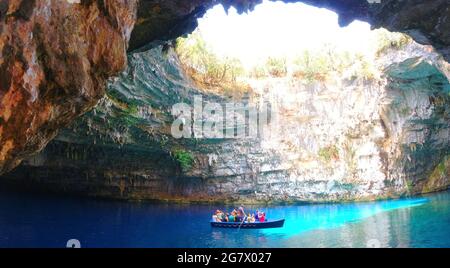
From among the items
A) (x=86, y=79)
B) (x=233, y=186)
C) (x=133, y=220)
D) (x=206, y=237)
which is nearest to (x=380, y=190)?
(x=233, y=186)

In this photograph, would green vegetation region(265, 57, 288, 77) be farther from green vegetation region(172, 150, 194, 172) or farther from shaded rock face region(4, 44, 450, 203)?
green vegetation region(172, 150, 194, 172)

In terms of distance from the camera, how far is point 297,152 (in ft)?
79.5

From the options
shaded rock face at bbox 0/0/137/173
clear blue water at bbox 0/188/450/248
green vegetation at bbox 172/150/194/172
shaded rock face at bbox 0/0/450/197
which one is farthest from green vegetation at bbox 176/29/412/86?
shaded rock face at bbox 0/0/137/173

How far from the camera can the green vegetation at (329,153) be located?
79.6 ft

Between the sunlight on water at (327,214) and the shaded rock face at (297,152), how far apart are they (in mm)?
1513

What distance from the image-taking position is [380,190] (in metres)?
24.9

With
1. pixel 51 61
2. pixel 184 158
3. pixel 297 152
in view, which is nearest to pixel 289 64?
pixel 297 152

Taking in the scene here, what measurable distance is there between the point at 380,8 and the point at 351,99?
15.0m

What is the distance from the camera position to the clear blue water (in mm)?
13906

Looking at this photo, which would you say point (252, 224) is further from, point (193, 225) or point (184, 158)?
point (184, 158)

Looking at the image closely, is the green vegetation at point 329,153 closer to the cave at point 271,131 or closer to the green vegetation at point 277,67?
the cave at point 271,131

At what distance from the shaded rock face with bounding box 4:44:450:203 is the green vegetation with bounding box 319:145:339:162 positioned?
0.21 ft
